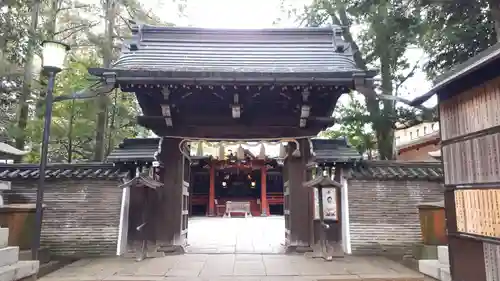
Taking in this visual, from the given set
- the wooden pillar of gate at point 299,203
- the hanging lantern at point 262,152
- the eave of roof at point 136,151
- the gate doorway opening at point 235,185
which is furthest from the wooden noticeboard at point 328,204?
the hanging lantern at point 262,152

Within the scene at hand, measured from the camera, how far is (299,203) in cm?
754

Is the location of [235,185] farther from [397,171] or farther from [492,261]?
[492,261]

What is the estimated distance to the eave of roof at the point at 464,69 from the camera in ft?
10.5

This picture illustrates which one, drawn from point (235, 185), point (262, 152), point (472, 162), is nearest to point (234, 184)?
point (235, 185)

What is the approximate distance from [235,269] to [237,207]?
14368 mm

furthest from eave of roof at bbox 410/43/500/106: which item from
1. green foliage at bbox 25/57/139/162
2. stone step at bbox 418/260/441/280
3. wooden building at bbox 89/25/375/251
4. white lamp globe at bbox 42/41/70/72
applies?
green foliage at bbox 25/57/139/162

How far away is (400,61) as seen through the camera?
1192 cm

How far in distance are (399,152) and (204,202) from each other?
1155 cm

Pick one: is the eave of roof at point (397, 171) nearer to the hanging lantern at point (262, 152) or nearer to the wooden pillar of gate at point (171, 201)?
the wooden pillar of gate at point (171, 201)

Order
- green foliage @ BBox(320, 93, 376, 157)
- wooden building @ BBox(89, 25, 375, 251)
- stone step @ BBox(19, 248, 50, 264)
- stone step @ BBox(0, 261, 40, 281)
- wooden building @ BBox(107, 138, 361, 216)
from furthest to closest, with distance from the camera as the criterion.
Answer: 1. wooden building @ BBox(107, 138, 361, 216)
2. green foliage @ BBox(320, 93, 376, 157)
3. wooden building @ BBox(89, 25, 375, 251)
4. stone step @ BBox(19, 248, 50, 264)
5. stone step @ BBox(0, 261, 40, 281)

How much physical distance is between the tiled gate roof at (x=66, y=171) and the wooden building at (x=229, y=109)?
1.13m

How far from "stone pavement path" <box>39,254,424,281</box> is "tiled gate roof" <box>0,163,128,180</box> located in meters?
1.76

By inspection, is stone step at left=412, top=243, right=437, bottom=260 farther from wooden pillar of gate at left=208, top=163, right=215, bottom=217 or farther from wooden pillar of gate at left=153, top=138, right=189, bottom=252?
wooden pillar of gate at left=208, top=163, right=215, bottom=217

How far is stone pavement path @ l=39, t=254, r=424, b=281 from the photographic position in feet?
17.1
